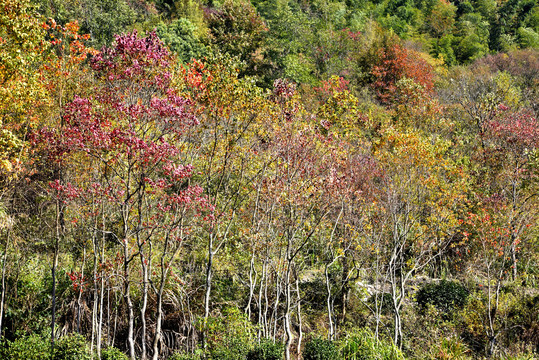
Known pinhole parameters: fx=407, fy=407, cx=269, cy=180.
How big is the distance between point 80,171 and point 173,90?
3.03 metres

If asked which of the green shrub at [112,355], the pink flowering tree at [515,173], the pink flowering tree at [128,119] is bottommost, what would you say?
the green shrub at [112,355]

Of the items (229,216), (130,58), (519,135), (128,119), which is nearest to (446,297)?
(519,135)

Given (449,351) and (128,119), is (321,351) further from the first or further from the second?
(128,119)

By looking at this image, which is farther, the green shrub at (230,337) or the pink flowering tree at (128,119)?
the green shrub at (230,337)

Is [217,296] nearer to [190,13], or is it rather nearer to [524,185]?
[524,185]

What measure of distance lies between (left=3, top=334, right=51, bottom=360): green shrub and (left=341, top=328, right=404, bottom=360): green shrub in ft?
22.2

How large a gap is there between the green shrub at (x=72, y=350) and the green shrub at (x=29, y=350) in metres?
0.23

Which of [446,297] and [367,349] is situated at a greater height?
[367,349]

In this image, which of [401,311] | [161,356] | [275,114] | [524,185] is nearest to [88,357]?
[161,356]

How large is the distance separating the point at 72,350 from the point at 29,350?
1.23 metres

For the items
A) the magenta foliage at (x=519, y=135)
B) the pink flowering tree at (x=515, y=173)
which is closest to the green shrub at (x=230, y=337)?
the pink flowering tree at (x=515, y=173)

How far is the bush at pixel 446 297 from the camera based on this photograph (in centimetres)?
1347

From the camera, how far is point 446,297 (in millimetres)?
13562

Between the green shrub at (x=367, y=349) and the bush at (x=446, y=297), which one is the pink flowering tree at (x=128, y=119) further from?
the bush at (x=446, y=297)
